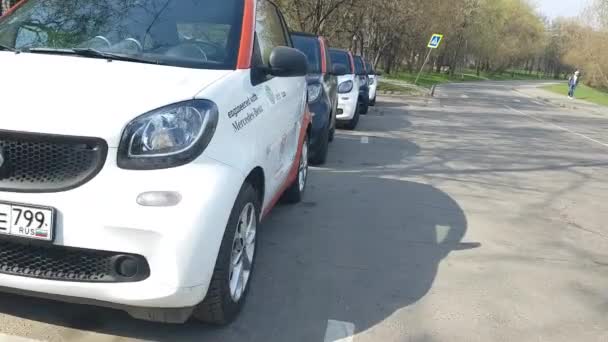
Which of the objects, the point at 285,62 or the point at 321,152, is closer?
the point at 285,62

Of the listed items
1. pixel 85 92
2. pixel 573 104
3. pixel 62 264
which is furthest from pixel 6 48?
pixel 573 104

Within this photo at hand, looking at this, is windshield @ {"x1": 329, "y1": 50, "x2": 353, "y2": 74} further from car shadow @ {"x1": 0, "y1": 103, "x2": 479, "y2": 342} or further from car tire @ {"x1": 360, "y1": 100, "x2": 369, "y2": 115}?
car shadow @ {"x1": 0, "y1": 103, "x2": 479, "y2": 342}

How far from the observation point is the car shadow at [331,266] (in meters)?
2.99

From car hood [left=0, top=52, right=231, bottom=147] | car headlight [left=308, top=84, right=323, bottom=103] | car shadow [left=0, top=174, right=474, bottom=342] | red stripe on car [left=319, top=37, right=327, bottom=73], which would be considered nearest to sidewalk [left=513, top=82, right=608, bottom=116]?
red stripe on car [left=319, top=37, right=327, bottom=73]

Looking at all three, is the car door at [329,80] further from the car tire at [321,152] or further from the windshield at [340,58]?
the windshield at [340,58]

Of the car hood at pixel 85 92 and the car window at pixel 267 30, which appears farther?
the car window at pixel 267 30

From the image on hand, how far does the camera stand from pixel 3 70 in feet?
9.07

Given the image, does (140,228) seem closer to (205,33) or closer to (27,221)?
(27,221)

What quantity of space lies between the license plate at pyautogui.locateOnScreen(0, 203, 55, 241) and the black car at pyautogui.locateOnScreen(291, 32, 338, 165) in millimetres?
4818

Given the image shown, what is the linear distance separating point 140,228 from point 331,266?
1.96 metres

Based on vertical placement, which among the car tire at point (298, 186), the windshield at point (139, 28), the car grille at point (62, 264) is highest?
the windshield at point (139, 28)

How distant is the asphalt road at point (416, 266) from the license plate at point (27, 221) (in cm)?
69

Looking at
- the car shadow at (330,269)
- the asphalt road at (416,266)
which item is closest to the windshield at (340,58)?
the asphalt road at (416,266)

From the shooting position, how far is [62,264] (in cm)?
249
